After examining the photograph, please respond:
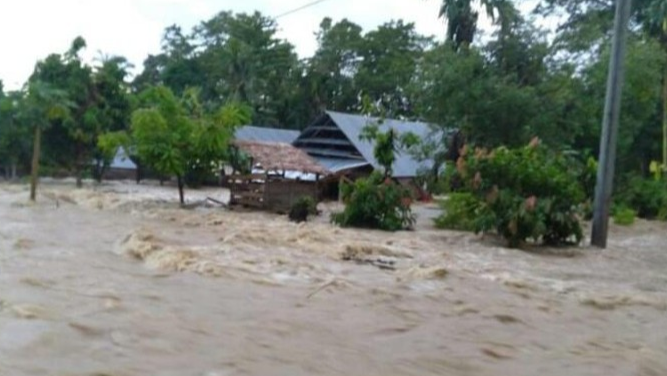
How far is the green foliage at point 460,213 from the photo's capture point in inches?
648

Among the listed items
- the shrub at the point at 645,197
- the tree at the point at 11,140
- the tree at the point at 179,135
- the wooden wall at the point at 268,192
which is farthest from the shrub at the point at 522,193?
the tree at the point at 11,140

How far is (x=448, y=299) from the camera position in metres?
8.94

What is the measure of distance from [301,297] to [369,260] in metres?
3.67

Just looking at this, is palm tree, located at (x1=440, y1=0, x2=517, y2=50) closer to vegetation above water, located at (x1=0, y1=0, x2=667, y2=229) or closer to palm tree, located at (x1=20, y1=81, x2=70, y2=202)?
vegetation above water, located at (x1=0, y1=0, x2=667, y2=229)

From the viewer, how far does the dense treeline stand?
23.2 m

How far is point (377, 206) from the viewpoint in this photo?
1836 cm

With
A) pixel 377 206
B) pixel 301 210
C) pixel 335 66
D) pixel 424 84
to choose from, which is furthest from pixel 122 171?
pixel 377 206

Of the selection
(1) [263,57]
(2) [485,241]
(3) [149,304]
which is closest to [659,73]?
(2) [485,241]

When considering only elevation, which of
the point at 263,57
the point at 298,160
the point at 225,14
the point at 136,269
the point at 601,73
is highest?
the point at 225,14

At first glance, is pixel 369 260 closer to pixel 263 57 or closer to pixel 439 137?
pixel 439 137

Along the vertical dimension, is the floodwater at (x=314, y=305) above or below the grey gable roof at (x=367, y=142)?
below

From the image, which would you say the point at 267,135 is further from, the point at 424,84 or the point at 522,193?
the point at 522,193

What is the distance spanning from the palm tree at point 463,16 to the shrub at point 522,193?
10704 millimetres

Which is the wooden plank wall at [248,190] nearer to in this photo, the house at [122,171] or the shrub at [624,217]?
the shrub at [624,217]
